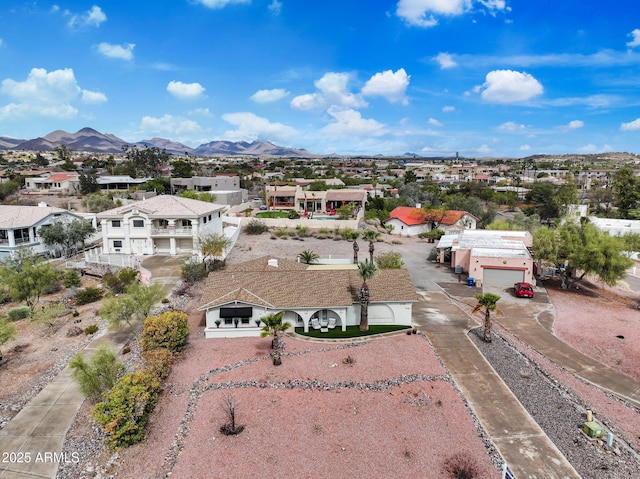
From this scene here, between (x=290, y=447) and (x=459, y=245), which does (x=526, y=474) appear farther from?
(x=459, y=245)

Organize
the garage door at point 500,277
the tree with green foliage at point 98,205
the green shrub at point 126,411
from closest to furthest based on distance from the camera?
1. the green shrub at point 126,411
2. the garage door at point 500,277
3. the tree with green foliage at point 98,205

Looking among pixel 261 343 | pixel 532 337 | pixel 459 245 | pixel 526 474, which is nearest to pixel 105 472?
pixel 261 343

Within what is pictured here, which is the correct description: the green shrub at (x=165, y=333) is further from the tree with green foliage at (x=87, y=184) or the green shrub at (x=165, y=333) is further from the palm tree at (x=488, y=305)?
the tree with green foliage at (x=87, y=184)

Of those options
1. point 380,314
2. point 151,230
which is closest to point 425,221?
point 151,230

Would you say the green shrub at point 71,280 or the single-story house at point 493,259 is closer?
the green shrub at point 71,280

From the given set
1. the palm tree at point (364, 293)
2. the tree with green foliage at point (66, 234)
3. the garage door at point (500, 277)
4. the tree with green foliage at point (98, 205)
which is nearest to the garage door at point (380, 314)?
the palm tree at point (364, 293)

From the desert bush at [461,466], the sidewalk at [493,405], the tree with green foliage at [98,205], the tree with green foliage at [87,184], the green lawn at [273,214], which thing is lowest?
the sidewalk at [493,405]

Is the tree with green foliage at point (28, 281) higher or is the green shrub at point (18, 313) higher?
the tree with green foliage at point (28, 281)
